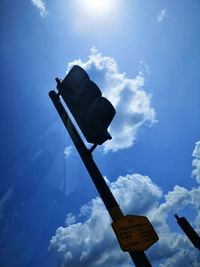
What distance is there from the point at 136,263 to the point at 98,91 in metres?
2.22

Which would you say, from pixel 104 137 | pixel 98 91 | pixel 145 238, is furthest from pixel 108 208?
pixel 98 91

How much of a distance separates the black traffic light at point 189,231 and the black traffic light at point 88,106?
2185cm

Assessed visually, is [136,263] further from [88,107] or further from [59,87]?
[59,87]

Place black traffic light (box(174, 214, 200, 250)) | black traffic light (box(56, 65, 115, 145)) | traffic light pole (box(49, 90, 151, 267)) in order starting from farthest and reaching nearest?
black traffic light (box(174, 214, 200, 250))
black traffic light (box(56, 65, 115, 145))
traffic light pole (box(49, 90, 151, 267))

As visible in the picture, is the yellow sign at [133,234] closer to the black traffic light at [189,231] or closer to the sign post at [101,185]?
the sign post at [101,185]

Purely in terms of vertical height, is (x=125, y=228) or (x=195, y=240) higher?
(x=195, y=240)

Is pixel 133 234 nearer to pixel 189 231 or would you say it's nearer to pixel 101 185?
pixel 101 185

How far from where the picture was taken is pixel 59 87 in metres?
3.75

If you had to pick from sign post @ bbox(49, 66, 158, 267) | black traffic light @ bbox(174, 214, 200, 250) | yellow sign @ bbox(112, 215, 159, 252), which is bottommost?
yellow sign @ bbox(112, 215, 159, 252)

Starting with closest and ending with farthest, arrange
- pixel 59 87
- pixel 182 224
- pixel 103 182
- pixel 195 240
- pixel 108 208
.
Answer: pixel 108 208
pixel 103 182
pixel 59 87
pixel 195 240
pixel 182 224

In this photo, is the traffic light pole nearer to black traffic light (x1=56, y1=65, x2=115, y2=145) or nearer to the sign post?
the sign post

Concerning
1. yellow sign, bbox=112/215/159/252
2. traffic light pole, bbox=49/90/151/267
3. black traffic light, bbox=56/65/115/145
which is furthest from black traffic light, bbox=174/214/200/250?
black traffic light, bbox=56/65/115/145

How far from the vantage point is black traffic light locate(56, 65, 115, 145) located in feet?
9.32

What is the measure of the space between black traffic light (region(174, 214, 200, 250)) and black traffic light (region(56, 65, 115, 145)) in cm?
2185
